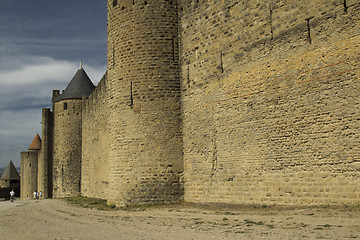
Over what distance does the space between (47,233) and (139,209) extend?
3725 mm

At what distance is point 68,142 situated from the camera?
80.7 feet

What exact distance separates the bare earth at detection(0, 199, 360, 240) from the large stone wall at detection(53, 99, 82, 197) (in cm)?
1359

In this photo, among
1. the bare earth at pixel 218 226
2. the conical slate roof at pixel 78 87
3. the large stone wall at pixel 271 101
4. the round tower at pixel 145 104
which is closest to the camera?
the bare earth at pixel 218 226

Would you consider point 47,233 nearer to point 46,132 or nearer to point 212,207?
point 212,207

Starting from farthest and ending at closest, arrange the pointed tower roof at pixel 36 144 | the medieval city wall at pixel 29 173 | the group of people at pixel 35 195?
the pointed tower roof at pixel 36 144
the medieval city wall at pixel 29 173
the group of people at pixel 35 195

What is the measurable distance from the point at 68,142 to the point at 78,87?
3.81 metres

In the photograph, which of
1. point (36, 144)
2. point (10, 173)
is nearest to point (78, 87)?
point (36, 144)

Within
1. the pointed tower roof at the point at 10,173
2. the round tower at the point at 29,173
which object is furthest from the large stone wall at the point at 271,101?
the pointed tower roof at the point at 10,173

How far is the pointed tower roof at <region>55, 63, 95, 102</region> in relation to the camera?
1007 inches

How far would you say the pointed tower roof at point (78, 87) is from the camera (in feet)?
83.9

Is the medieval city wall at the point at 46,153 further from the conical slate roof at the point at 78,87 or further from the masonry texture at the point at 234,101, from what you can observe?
the masonry texture at the point at 234,101

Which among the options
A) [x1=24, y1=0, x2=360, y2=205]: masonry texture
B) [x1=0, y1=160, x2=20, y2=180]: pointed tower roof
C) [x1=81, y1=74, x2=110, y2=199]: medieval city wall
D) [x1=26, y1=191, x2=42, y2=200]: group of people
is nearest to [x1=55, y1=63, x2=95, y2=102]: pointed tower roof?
[x1=81, y1=74, x2=110, y2=199]: medieval city wall

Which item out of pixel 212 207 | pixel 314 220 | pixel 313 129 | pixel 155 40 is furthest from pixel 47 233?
pixel 155 40

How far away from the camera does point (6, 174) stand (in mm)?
44031
